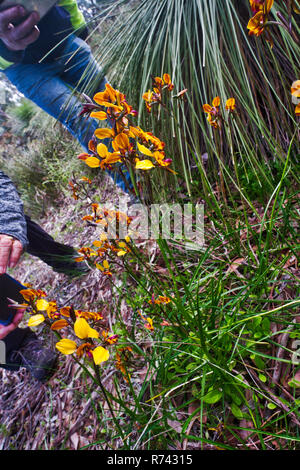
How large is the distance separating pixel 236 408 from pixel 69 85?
1.22 meters

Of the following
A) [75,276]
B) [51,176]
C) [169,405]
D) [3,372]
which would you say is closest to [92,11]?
[51,176]

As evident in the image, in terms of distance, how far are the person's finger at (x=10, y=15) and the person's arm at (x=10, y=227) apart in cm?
51

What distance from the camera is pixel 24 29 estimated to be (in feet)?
3.08

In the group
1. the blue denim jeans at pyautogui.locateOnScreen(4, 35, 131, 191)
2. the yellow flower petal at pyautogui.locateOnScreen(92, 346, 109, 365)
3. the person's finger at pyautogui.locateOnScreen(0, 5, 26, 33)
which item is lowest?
the yellow flower petal at pyautogui.locateOnScreen(92, 346, 109, 365)

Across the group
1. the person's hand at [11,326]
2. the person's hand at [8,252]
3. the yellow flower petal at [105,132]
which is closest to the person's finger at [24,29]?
the person's hand at [8,252]

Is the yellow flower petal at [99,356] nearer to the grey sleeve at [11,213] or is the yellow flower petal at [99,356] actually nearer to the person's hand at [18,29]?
the grey sleeve at [11,213]

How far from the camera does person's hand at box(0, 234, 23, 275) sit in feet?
2.94

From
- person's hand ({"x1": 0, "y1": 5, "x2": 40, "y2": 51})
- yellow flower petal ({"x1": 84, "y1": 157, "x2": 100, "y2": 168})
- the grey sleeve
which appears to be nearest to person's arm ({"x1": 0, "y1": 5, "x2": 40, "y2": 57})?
person's hand ({"x1": 0, "y1": 5, "x2": 40, "y2": 51})

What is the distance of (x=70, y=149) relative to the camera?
1424 mm

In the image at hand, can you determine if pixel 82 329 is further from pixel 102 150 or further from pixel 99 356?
pixel 102 150

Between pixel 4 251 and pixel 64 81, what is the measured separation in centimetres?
73

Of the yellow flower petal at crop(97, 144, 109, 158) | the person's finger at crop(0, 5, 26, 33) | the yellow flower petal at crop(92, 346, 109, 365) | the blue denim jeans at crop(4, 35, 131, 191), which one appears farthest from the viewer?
the blue denim jeans at crop(4, 35, 131, 191)

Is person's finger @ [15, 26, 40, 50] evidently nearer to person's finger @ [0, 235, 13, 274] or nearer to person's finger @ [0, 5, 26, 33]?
person's finger @ [0, 5, 26, 33]

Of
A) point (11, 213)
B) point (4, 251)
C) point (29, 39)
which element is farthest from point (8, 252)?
point (29, 39)
